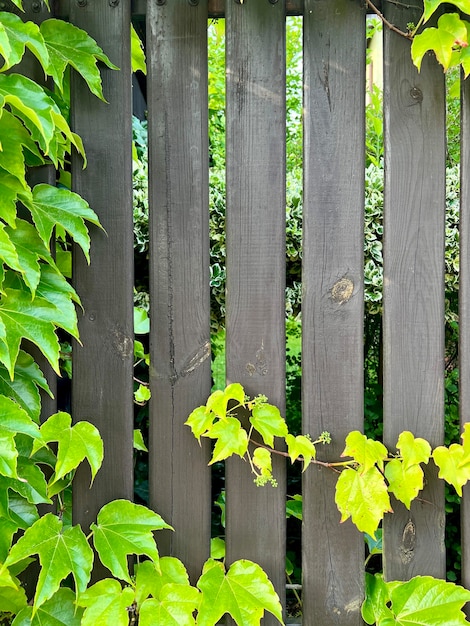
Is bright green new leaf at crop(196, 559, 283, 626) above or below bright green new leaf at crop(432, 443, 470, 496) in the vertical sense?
below

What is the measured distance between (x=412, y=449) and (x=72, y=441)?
29.1 inches

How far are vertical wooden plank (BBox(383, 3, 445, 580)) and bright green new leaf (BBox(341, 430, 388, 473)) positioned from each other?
2.9 inches

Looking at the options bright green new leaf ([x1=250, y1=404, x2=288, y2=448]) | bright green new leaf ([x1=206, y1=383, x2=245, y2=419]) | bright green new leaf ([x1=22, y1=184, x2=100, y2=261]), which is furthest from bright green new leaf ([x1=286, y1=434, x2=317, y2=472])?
bright green new leaf ([x1=22, y1=184, x2=100, y2=261])

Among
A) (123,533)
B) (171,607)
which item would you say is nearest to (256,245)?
(123,533)

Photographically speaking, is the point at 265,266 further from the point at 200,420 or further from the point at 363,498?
the point at 363,498

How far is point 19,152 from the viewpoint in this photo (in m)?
1.06

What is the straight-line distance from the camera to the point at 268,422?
3.93 feet

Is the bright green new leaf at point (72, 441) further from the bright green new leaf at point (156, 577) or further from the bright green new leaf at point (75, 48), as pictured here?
the bright green new leaf at point (75, 48)

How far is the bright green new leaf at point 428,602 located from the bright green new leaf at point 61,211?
3.33 ft

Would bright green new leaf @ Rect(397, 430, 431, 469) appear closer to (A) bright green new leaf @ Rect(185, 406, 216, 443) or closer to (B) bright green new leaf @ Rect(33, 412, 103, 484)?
(A) bright green new leaf @ Rect(185, 406, 216, 443)

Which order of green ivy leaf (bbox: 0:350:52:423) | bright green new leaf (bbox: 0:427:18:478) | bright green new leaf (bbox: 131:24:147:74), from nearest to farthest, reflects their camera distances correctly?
bright green new leaf (bbox: 0:427:18:478) → green ivy leaf (bbox: 0:350:52:423) → bright green new leaf (bbox: 131:24:147:74)

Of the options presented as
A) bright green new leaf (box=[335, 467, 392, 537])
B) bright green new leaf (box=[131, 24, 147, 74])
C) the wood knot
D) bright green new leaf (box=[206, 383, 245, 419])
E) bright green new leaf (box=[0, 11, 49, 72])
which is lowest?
bright green new leaf (box=[335, 467, 392, 537])

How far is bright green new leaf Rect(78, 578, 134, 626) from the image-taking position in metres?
1.09

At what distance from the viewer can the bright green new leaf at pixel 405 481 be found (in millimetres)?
1176
